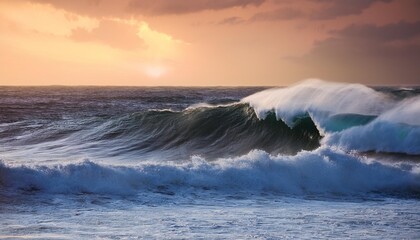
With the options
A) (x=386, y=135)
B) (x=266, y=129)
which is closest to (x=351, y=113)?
(x=386, y=135)

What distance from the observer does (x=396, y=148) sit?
44.3ft

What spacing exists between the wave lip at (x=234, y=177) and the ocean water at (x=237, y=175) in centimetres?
2

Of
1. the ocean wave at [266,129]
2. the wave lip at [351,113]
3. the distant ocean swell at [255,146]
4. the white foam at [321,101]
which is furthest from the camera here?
the white foam at [321,101]

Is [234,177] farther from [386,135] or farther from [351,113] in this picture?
[351,113]

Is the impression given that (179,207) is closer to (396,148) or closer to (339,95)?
(396,148)

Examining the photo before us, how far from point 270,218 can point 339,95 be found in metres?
10.4

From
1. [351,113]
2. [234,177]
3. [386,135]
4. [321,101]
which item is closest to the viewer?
[234,177]

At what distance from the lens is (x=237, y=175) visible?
9711 mm

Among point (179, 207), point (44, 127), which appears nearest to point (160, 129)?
point (44, 127)

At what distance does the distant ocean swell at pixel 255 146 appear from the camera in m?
9.30

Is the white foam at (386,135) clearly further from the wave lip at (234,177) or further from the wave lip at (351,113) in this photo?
the wave lip at (234,177)

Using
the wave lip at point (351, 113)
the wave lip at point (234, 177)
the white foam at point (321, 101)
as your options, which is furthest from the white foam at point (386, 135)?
the wave lip at point (234, 177)

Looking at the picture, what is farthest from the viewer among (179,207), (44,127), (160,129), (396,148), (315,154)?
(44,127)

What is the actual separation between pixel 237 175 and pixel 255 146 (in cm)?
594
